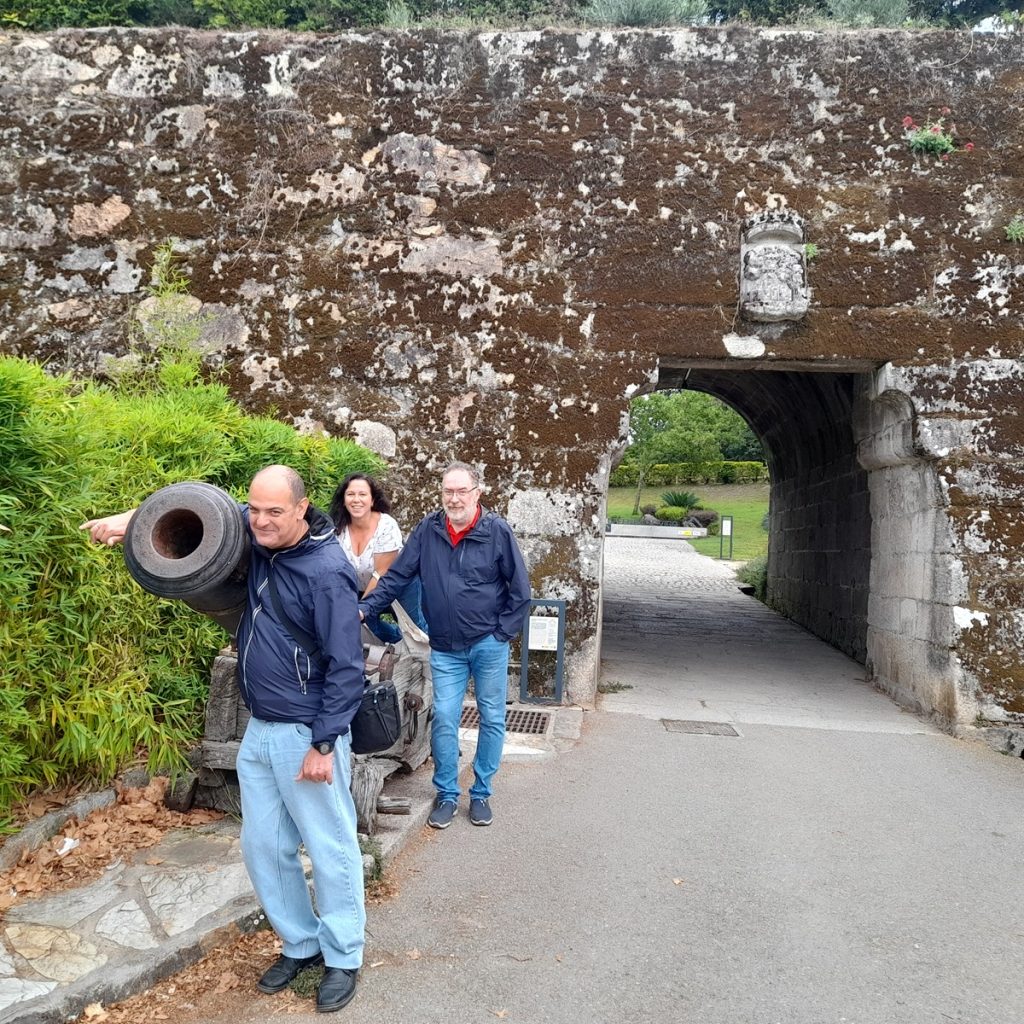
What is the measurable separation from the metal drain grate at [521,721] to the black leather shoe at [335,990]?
3.15 meters

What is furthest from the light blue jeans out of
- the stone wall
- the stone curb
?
the stone wall

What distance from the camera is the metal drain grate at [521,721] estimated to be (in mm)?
6113

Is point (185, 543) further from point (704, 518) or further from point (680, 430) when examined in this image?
point (680, 430)

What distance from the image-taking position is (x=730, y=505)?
118ft

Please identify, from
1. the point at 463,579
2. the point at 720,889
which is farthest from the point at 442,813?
the point at 720,889

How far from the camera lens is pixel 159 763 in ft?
13.6

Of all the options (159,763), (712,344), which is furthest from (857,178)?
(159,763)

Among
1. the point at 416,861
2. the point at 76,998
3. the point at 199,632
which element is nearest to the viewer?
the point at 76,998

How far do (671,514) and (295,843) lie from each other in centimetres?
3118

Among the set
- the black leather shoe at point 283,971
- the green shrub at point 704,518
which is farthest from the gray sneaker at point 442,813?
the green shrub at point 704,518

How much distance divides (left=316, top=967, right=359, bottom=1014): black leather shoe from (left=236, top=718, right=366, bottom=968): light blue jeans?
0.03 meters

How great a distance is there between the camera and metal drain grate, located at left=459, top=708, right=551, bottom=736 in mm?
6113

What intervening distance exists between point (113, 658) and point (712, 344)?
Result: 15.8 feet

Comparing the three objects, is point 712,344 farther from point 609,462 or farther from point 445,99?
point 445,99
